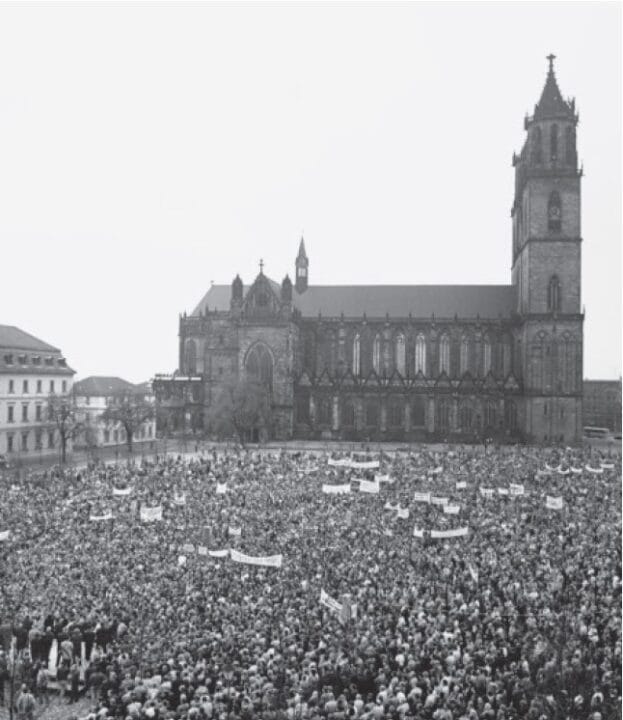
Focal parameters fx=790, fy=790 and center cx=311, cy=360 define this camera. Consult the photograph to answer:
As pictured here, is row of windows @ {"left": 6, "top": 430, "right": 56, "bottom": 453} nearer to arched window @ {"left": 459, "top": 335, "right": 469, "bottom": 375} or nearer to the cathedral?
the cathedral

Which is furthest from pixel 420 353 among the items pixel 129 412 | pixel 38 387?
pixel 38 387

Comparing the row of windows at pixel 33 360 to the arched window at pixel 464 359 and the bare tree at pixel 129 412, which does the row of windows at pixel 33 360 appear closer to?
the bare tree at pixel 129 412

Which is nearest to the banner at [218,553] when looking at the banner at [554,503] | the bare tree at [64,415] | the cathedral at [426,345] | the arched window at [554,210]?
the banner at [554,503]

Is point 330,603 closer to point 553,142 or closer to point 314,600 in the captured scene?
point 314,600

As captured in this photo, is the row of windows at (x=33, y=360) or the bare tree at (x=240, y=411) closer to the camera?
the row of windows at (x=33, y=360)

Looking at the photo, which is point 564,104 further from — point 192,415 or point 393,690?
point 393,690

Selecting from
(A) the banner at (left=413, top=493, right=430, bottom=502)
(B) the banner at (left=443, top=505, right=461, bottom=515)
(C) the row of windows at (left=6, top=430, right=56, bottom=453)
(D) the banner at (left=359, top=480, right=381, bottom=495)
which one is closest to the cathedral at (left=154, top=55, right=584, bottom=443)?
(C) the row of windows at (left=6, top=430, right=56, bottom=453)

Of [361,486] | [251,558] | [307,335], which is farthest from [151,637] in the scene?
[307,335]
